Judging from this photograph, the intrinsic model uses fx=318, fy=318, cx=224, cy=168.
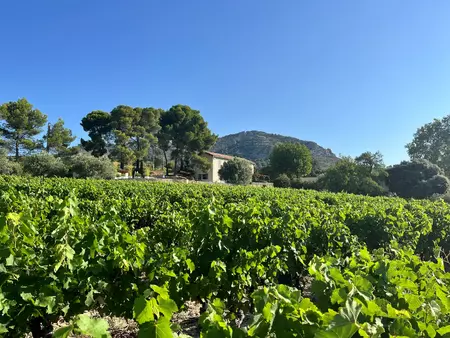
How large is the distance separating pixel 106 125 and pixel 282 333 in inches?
1837

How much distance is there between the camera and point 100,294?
8.52 ft

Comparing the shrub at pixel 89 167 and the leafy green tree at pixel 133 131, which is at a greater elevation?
the leafy green tree at pixel 133 131

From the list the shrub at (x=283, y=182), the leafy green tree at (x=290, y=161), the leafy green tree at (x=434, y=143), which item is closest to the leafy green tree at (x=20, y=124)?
the shrub at (x=283, y=182)

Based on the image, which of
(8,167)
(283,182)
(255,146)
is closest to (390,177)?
(283,182)

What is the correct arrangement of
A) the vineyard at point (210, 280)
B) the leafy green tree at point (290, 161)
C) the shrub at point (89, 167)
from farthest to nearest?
the leafy green tree at point (290, 161), the shrub at point (89, 167), the vineyard at point (210, 280)

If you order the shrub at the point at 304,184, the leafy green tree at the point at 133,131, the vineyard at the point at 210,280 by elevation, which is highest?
the leafy green tree at the point at 133,131

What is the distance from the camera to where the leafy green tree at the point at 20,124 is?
33.4 meters

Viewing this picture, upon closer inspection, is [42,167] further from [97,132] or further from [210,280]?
[210,280]

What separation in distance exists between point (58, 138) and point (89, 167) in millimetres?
12945

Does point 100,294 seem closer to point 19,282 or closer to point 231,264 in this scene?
point 19,282

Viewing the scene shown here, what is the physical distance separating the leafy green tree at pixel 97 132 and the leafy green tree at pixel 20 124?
348 inches

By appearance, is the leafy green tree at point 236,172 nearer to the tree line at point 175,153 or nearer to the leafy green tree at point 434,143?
the tree line at point 175,153

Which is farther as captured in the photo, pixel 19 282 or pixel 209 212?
pixel 209 212

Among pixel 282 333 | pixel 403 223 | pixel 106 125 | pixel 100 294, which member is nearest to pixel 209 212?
pixel 100 294
